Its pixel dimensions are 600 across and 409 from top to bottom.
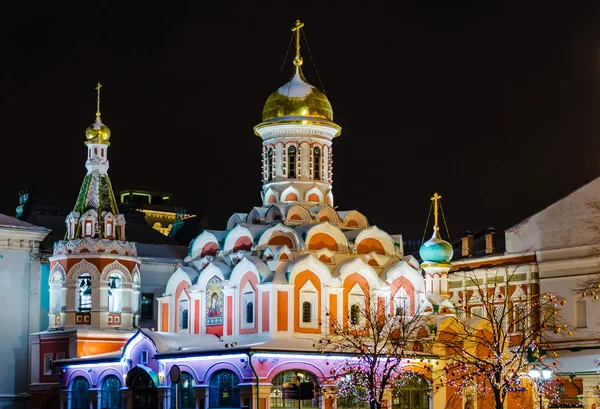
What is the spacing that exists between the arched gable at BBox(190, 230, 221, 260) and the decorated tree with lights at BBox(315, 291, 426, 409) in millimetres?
6019

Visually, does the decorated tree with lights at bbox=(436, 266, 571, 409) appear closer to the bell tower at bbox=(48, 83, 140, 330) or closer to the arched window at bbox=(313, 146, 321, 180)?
the arched window at bbox=(313, 146, 321, 180)

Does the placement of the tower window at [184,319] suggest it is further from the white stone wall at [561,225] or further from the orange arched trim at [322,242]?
the white stone wall at [561,225]

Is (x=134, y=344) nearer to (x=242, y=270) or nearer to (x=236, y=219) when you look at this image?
(x=242, y=270)

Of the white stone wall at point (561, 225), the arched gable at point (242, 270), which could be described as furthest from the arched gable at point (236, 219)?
the white stone wall at point (561, 225)

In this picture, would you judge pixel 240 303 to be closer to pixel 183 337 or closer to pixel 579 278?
pixel 183 337

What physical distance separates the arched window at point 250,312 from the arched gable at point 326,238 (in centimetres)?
300

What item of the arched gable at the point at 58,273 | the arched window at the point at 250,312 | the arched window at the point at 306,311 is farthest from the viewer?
the arched gable at the point at 58,273

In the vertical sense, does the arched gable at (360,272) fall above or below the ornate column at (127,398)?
above

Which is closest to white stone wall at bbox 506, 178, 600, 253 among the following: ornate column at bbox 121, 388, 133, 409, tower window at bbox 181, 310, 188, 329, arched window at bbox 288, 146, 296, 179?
arched window at bbox 288, 146, 296, 179

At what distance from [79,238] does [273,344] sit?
10.8 m

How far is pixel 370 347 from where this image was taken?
40781 mm

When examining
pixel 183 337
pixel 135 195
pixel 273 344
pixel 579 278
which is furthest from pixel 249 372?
pixel 135 195

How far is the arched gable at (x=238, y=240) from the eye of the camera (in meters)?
44.3

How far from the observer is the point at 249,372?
38500 mm
